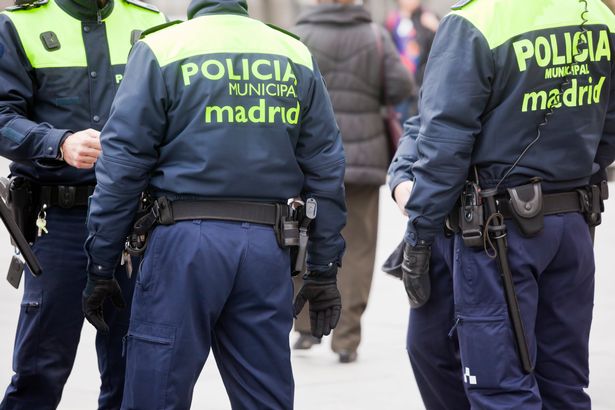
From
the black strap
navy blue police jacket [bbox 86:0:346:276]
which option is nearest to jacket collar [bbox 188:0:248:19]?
navy blue police jacket [bbox 86:0:346:276]

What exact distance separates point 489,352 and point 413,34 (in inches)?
462

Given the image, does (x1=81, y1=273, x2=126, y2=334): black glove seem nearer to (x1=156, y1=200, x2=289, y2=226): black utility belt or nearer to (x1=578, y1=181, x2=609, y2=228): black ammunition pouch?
(x1=156, y1=200, x2=289, y2=226): black utility belt

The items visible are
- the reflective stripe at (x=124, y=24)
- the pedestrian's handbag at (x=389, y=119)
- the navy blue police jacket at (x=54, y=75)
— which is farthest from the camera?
the pedestrian's handbag at (x=389, y=119)

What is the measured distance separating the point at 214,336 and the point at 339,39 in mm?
3373

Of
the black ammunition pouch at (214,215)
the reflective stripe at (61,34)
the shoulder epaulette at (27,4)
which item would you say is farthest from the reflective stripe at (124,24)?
the black ammunition pouch at (214,215)

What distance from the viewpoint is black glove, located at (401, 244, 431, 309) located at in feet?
13.9

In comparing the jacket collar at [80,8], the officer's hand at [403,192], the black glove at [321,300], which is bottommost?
the black glove at [321,300]

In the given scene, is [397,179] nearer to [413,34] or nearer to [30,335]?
[30,335]

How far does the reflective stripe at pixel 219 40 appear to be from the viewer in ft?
12.8

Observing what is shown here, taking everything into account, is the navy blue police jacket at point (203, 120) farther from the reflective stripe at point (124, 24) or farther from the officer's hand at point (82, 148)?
the reflective stripe at point (124, 24)

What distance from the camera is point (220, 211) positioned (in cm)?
394

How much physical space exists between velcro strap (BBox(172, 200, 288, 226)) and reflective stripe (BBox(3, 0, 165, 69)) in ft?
2.88

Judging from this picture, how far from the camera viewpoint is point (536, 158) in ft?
13.6

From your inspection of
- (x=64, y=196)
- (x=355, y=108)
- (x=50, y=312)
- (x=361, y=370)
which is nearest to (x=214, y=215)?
(x=64, y=196)
